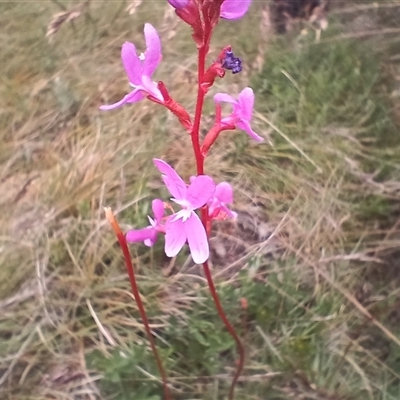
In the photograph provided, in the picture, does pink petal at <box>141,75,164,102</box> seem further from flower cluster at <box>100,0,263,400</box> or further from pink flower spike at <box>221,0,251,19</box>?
pink flower spike at <box>221,0,251,19</box>

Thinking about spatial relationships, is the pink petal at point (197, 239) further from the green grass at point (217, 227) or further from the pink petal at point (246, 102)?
the green grass at point (217, 227)

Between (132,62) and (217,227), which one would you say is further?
(217,227)

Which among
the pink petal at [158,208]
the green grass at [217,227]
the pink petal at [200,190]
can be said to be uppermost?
the pink petal at [200,190]

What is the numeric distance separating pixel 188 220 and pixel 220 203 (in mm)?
205

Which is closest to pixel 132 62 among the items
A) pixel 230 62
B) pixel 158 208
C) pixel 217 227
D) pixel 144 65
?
pixel 144 65

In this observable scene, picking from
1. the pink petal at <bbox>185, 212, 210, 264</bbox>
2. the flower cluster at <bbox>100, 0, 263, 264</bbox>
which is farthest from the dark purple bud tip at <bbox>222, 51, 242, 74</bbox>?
the pink petal at <bbox>185, 212, 210, 264</bbox>

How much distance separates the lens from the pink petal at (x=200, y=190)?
73 centimetres

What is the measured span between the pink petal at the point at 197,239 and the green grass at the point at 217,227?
20.7 inches

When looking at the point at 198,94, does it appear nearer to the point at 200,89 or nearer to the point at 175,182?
the point at 200,89

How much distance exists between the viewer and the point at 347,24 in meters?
1.83

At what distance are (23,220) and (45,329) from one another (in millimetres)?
354

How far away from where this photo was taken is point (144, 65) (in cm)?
77

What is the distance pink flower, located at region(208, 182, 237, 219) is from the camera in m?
0.92

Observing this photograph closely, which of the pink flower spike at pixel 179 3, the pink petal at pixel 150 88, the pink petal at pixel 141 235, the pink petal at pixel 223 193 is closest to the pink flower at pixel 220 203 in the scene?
the pink petal at pixel 223 193
